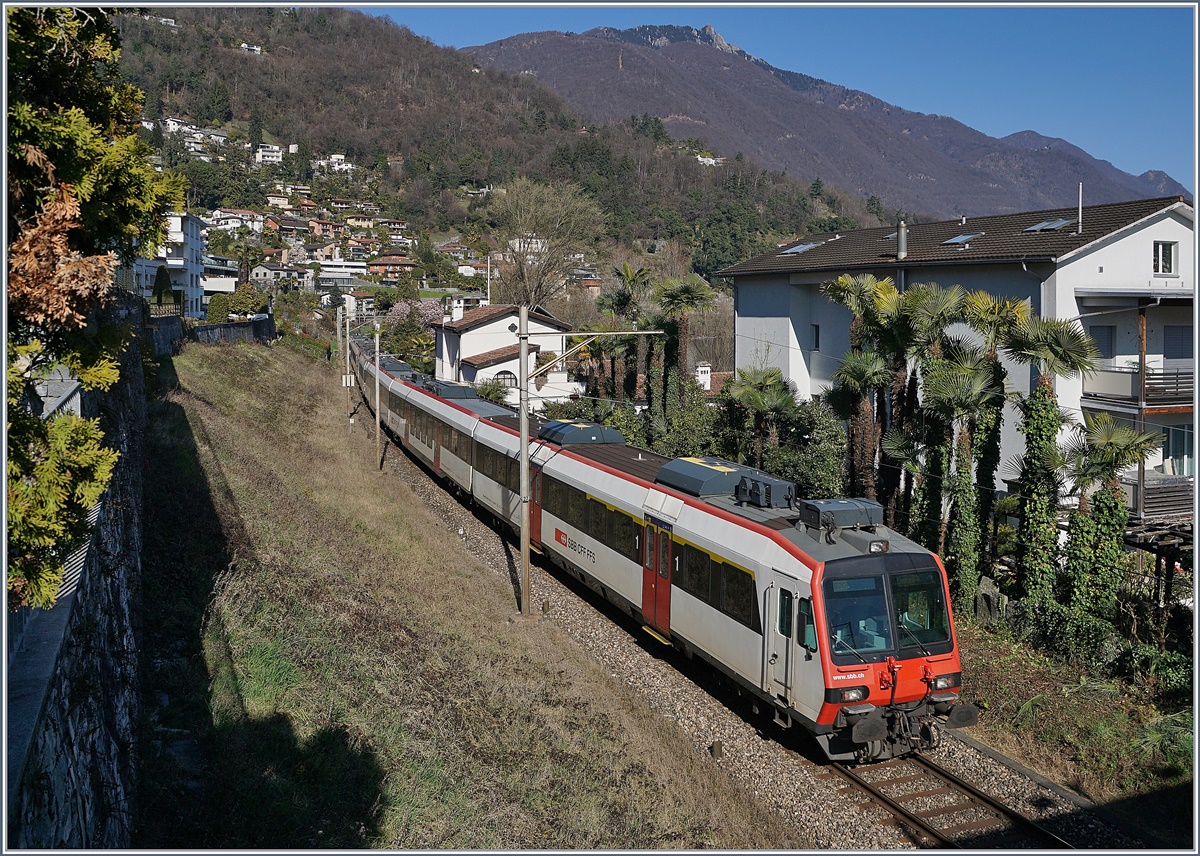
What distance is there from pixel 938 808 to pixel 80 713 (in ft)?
29.2

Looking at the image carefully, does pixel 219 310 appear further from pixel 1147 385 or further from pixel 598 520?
pixel 1147 385

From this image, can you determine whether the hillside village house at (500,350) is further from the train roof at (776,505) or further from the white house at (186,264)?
the train roof at (776,505)

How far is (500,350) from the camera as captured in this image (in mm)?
47250

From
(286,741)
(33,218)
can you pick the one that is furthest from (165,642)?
(33,218)

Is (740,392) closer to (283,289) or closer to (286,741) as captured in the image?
(286,741)

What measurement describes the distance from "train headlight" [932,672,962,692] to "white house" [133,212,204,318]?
53.2 metres

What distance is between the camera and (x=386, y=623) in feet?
48.2

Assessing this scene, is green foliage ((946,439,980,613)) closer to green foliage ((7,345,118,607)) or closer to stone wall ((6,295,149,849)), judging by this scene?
stone wall ((6,295,149,849))

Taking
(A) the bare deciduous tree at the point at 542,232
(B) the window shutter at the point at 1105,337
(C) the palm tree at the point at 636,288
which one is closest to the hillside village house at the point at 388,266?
(A) the bare deciduous tree at the point at 542,232

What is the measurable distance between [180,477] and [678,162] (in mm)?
162129

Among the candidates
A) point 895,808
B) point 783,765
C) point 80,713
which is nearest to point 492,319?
point 783,765

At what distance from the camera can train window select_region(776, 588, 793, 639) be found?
1133cm

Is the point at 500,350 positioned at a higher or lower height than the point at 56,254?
higher

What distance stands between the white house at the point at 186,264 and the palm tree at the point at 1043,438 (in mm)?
50767
